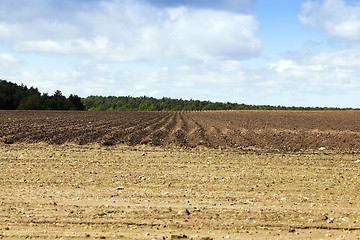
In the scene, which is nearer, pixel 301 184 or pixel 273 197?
pixel 273 197

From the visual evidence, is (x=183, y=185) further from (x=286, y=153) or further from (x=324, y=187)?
(x=286, y=153)

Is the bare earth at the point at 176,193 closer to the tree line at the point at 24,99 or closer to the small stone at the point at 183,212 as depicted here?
the small stone at the point at 183,212

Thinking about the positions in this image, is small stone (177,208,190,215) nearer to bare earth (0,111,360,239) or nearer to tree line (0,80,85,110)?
bare earth (0,111,360,239)

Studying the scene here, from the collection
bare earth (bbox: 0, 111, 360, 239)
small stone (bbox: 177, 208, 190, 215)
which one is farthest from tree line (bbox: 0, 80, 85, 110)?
small stone (bbox: 177, 208, 190, 215)

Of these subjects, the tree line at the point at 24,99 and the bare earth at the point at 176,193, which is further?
the tree line at the point at 24,99

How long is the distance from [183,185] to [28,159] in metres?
7.67

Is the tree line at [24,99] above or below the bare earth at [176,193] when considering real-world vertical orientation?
above

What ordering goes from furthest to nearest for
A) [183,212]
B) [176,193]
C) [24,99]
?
[24,99]
[176,193]
[183,212]

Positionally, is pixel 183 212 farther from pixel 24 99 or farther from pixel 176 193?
pixel 24 99

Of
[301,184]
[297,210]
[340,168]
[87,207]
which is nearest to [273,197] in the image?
[297,210]

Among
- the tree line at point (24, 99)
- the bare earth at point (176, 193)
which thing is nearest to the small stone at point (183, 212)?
the bare earth at point (176, 193)

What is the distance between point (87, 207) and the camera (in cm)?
826

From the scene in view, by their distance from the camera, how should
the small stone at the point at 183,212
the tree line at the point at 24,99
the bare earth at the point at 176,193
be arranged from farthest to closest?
1. the tree line at the point at 24,99
2. the small stone at the point at 183,212
3. the bare earth at the point at 176,193

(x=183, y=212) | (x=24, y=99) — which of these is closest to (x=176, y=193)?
(x=183, y=212)
